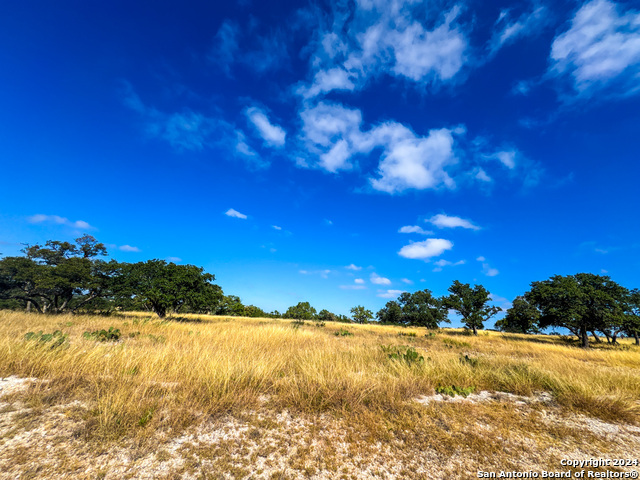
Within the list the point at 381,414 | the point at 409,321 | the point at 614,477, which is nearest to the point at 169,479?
the point at 381,414

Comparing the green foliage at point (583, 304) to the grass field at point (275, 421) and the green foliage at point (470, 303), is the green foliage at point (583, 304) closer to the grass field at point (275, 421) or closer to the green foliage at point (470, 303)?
the green foliage at point (470, 303)

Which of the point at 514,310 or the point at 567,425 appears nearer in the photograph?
the point at 567,425

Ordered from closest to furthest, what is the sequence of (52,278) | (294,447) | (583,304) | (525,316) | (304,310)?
(294,447) < (52,278) < (583,304) < (525,316) < (304,310)

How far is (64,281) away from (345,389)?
2488 cm

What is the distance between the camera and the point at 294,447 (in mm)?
3158

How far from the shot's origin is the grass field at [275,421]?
2754mm

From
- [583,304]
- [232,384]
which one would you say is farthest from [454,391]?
[583,304]

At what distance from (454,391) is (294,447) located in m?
4.03

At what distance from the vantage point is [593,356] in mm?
13555

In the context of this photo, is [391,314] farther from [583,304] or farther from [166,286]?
[166,286]

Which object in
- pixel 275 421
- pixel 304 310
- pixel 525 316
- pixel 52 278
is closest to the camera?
pixel 275 421

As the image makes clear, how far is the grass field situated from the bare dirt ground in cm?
2

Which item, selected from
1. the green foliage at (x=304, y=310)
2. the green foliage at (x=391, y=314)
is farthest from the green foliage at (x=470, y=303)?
the green foliage at (x=304, y=310)

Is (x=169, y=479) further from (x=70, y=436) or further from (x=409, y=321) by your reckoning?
(x=409, y=321)
